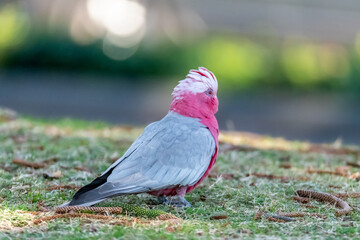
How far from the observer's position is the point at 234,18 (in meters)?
17.0

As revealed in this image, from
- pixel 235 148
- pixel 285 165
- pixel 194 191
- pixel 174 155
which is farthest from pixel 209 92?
pixel 235 148

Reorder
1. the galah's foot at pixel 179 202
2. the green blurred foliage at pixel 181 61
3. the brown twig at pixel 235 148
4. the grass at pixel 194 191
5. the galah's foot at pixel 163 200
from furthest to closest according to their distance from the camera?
the green blurred foliage at pixel 181 61 → the brown twig at pixel 235 148 → the galah's foot at pixel 163 200 → the galah's foot at pixel 179 202 → the grass at pixel 194 191

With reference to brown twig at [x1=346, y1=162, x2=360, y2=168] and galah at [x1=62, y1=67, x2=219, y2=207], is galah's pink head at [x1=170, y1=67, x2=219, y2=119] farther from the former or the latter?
brown twig at [x1=346, y1=162, x2=360, y2=168]

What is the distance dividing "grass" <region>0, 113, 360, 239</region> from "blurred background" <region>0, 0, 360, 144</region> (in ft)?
11.9

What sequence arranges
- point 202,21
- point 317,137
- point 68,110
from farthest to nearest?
point 202,21, point 68,110, point 317,137

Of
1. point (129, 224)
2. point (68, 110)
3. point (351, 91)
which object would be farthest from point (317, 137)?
point (129, 224)

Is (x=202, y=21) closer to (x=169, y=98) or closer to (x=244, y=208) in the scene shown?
(x=169, y=98)

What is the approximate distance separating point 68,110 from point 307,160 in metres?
5.70

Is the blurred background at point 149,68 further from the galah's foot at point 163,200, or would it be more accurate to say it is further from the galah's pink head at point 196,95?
the galah's foot at point 163,200

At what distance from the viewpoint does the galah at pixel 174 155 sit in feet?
11.9

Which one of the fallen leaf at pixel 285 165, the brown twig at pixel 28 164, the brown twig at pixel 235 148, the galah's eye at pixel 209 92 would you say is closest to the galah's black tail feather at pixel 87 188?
the galah's eye at pixel 209 92

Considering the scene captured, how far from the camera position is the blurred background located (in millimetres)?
→ 10875

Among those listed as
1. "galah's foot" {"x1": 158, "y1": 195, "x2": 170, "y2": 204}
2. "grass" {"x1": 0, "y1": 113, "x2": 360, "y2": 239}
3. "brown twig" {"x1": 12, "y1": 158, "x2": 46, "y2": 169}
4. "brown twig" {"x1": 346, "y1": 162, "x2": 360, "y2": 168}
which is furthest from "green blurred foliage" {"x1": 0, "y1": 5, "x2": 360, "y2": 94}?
"galah's foot" {"x1": 158, "y1": 195, "x2": 170, "y2": 204}

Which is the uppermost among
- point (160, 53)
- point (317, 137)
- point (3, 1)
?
point (3, 1)
